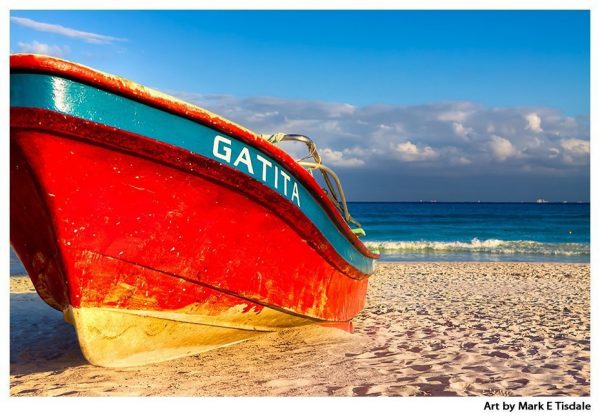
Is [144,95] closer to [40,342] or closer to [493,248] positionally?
[40,342]

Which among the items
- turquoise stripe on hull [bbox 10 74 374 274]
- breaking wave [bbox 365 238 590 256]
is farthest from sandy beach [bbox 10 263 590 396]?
breaking wave [bbox 365 238 590 256]

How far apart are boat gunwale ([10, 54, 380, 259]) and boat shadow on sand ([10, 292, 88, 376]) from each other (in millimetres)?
2372

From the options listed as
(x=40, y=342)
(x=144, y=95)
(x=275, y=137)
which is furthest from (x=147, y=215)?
(x=40, y=342)

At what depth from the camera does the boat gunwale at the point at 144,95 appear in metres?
2.88

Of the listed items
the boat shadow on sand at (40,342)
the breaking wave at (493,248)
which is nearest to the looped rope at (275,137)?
the boat shadow on sand at (40,342)

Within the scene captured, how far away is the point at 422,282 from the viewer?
10469mm

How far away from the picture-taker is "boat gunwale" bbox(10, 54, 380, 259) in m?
2.88

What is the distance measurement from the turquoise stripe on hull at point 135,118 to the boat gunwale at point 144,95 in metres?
0.03

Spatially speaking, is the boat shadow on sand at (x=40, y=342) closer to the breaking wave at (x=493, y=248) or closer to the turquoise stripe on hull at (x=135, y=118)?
the turquoise stripe on hull at (x=135, y=118)

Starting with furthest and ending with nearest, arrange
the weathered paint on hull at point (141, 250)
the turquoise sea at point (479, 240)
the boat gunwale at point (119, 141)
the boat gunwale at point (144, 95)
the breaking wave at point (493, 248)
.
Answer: the breaking wave at point (493, 248), the turquoise sea at point (479, 240), the weathered paint on hull at point (141, 250), the boat gunwale at point (119, 141), the boat gunwale at point (144, 95)

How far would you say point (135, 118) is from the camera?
10.3 ft

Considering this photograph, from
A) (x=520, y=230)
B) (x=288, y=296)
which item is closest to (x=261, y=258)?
(x=288, y=296)

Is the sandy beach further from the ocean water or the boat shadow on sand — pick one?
the ocean water

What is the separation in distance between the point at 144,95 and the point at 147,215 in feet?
2.61
